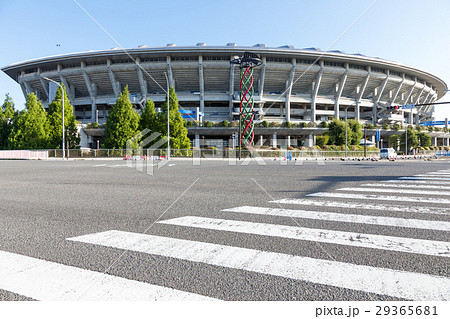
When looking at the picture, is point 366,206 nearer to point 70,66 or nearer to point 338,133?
point 338,133

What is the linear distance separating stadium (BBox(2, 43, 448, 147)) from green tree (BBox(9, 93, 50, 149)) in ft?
57.4

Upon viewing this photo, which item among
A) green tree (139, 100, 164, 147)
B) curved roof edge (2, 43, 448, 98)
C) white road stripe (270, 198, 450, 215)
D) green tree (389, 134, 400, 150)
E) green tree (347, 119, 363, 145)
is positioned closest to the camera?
white road stripe (270, 198, 450, 215)

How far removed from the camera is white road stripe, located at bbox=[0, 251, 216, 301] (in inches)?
83.7

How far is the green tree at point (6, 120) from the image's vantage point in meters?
47.6

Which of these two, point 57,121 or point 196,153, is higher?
point 57,121

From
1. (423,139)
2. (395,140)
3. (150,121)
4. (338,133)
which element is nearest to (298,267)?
(150,121)

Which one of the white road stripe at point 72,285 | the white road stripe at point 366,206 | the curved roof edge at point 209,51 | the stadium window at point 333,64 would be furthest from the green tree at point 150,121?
the stadium window at point 333,64

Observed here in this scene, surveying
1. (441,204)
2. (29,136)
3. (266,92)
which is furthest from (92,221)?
(266,92)

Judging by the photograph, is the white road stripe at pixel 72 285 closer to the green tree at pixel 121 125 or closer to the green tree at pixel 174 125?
the green tree at pixel 174 125

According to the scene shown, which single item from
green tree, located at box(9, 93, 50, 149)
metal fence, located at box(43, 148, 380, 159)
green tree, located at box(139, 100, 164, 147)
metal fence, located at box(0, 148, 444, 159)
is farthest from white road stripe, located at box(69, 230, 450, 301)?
green tree, located at box(9, 93, 50, 149)

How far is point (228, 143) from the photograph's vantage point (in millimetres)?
67250

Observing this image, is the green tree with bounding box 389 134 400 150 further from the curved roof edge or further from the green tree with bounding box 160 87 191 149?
the green tree with bounding box 160 87 191 149

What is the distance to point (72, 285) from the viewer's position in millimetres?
2303

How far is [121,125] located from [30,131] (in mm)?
14128
